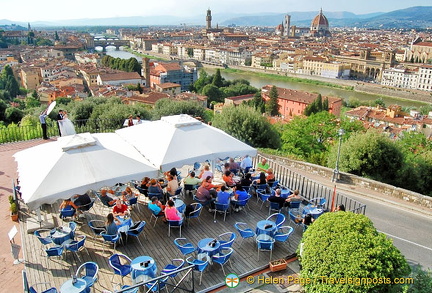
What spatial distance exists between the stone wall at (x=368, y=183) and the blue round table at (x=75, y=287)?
7.99m

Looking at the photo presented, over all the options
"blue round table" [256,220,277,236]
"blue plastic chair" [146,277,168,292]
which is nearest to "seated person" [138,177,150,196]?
"blue round table" [256,220,277,236]

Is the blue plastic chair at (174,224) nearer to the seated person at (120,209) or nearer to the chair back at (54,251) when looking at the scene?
the seated person at (120,209)

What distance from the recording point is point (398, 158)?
11500mm

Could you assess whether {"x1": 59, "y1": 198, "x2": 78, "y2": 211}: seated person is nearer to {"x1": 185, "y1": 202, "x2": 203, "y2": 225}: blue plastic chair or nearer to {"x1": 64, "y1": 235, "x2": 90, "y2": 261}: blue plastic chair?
{"x1": 64, "y1": 235, "x2": 90, "y2": 261}: blue plastic chair

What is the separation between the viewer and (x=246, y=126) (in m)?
13.5

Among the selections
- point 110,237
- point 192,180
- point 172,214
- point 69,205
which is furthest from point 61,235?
point 192,180

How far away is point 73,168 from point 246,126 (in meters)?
8.64

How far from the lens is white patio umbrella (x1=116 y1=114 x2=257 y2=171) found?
253 inches

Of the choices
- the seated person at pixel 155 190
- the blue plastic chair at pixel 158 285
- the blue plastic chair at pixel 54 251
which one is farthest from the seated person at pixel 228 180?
the blue plastic chair at pixel 54 251

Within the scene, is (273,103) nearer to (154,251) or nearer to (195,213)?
(195,213)

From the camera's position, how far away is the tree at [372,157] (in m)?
11.2

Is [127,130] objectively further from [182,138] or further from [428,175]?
[428,175]

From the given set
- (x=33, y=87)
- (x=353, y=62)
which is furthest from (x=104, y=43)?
(x=353, y=62)

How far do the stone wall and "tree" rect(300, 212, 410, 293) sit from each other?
17.5 feet
